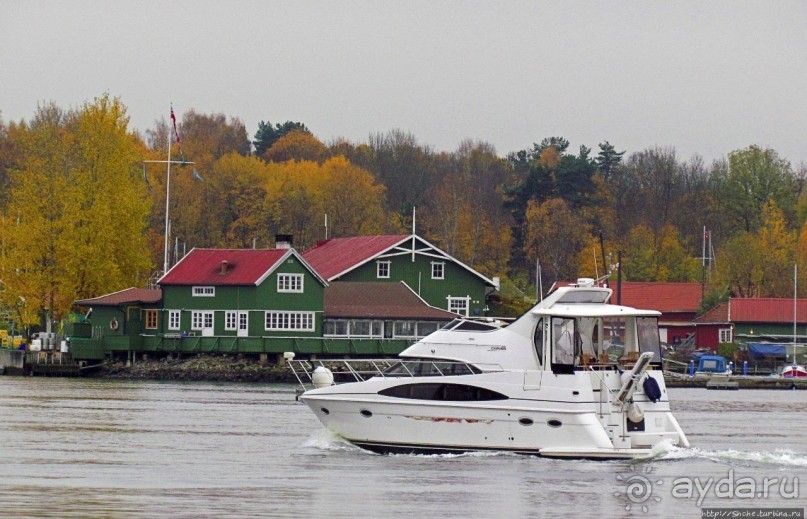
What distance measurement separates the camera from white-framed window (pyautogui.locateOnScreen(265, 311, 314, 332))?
244 ft

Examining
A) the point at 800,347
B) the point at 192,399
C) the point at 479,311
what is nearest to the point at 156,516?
the point at 192,399

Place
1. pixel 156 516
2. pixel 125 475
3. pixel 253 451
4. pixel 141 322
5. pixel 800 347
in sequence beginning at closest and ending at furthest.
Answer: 1. pixel 156 516
2. pixel 125 475
3. pixel 253 451
4. pixel 141 322
5. pixel 800 347

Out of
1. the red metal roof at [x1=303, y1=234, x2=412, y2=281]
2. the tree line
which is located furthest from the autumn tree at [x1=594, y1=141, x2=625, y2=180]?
the red metal roof at [x1=303, y1=234, x2=412, y2=281]

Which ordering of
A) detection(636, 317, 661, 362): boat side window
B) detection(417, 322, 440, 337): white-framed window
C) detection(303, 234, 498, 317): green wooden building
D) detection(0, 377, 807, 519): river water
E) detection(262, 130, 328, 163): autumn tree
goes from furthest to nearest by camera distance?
detection(262, 130, 328, 163): autumn tree < detection(303, 234, 498, 317): green wooden building < detection(417, 322, 440, 337): white-framed window < detection(636, 317, 661, 362): boat side window < detection(0, 377, 807, 519): river water

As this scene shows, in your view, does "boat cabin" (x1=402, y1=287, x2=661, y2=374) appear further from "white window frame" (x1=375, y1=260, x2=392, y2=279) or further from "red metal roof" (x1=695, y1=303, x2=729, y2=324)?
"red metal roof" (x1=695, y1=303, x2=729, y2=324)

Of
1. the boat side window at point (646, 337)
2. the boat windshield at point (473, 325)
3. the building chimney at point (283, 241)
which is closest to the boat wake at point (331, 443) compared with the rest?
the boat windshield at point (473, 325)

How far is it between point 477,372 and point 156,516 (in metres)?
10.6

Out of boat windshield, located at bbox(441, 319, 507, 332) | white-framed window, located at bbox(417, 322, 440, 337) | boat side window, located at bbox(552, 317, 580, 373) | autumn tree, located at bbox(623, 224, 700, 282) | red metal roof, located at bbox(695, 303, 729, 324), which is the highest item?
autumn tree, located at bbox(623, 224, 700, 282)

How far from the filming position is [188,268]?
248 feet

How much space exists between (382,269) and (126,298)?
14883 millimetres

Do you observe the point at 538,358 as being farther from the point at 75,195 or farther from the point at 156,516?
the point at 75,195

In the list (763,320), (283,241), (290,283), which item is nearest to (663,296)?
(763,320)

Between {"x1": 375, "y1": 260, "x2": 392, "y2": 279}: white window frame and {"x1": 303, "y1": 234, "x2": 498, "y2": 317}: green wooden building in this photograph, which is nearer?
{"x1": 303, "y1": 234, "x2": 498, "y2": 317}: green wooden building

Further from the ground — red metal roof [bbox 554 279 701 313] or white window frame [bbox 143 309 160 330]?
red metal roof [bbox 554 279 701 313]
